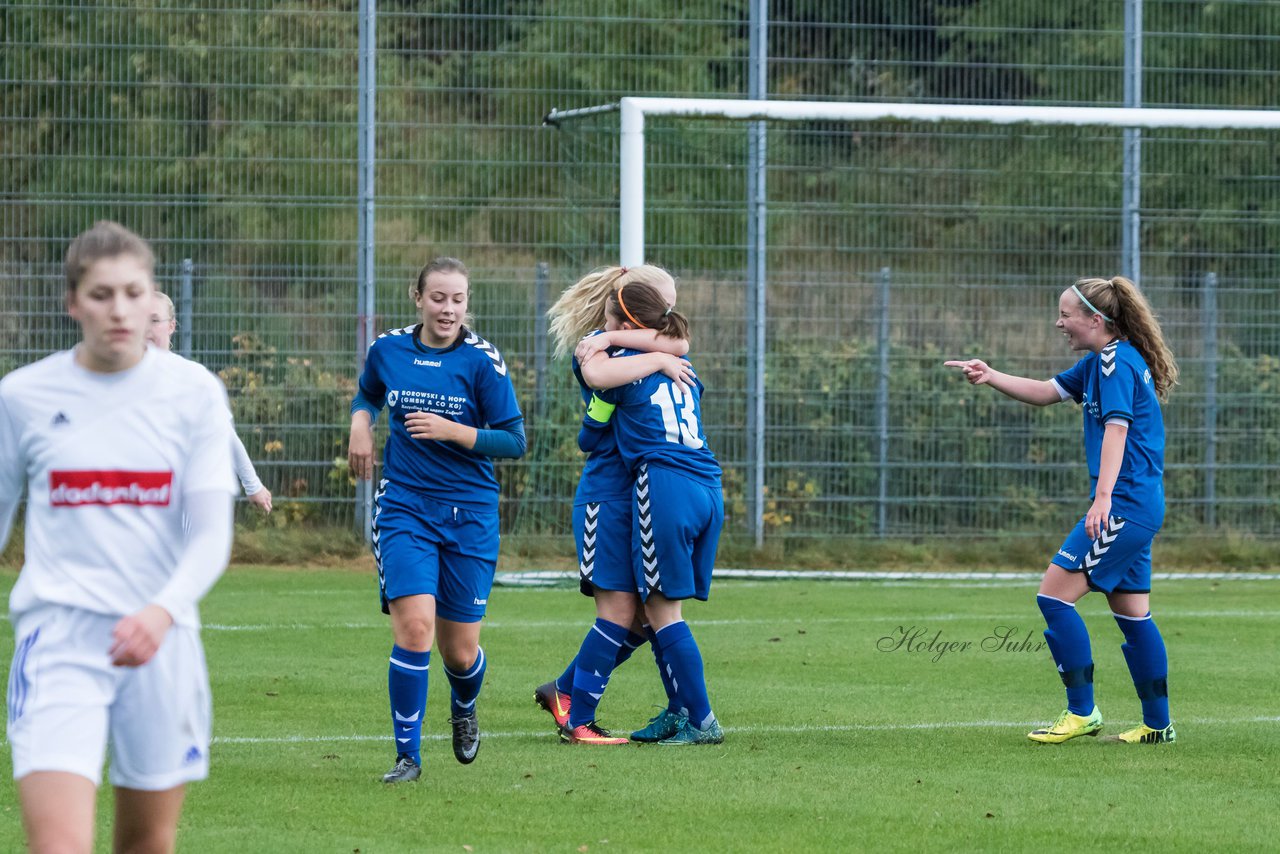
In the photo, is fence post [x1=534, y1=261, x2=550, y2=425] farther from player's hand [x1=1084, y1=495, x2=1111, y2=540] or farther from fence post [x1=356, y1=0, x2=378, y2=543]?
player's hand [x1=1084, y1=495, x2=1111, y2=540]

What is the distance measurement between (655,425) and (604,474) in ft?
1.04

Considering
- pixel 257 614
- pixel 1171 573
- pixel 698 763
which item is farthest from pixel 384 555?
pixel 1171 573

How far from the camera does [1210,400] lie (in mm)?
14789

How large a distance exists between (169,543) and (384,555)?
7.81 ft

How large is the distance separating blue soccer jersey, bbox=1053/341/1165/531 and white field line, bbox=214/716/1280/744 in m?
1.05

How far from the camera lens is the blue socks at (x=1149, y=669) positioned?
269 inches

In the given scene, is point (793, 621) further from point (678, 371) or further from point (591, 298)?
point (678, 371)

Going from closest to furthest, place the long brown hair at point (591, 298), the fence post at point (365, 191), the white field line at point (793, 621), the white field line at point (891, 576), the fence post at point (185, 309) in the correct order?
the long brown hair at point (591, 298) < the white field line at point (793, 621) < the white field line at point (891, 576) < the fence post at point (185, 309) < the fence post at point (365, 191)

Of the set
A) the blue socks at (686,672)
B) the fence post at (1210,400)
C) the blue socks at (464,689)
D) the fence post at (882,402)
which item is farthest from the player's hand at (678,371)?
the fence post at (1210,400)

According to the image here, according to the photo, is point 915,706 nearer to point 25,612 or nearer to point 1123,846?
point 1123,846

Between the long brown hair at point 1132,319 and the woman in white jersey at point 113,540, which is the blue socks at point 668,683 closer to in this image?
the long brown hair at point 1132,319

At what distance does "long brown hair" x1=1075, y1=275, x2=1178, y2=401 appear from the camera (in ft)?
22.6

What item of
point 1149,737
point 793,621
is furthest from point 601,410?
point 793,621

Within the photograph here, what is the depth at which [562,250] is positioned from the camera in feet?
47.0
